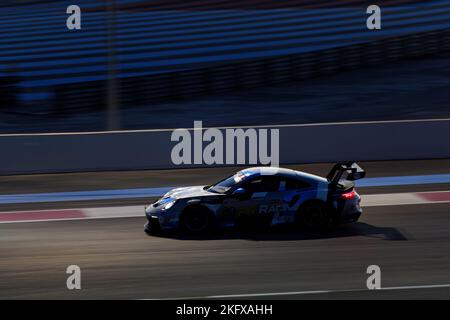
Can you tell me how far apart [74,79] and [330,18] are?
16442 mm

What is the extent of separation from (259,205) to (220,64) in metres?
26.4

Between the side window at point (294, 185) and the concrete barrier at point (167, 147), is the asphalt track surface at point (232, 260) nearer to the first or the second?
the side window at point (294, 185)

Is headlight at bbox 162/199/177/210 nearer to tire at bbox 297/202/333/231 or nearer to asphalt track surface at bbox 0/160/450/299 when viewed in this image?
asphalt track surface at bbox 0/160/450/299

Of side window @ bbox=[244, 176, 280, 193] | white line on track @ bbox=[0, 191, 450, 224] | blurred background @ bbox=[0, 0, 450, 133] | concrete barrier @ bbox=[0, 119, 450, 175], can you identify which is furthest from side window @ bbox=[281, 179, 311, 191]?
blurred background @ bbox=[0, 0, 450, 133]

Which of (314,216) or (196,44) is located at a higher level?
(196,44)

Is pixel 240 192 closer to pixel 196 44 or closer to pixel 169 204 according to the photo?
pixel 169 204

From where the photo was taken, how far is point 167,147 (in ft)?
66.7

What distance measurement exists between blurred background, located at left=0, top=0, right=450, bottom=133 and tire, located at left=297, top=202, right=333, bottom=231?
991cm

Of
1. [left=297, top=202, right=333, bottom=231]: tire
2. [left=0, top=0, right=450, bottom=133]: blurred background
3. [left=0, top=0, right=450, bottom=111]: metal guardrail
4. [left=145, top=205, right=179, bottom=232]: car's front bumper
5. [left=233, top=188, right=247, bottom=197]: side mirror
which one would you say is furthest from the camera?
[left=0, top=0, right=450, bottom=111]: metal guardrail

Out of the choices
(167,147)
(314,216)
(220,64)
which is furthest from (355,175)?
(220,64)

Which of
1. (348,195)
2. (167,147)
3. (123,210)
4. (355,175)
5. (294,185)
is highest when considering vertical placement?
(167,147)

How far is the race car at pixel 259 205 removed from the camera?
13.1 metres

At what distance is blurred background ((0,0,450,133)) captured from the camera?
31969 millimetres
